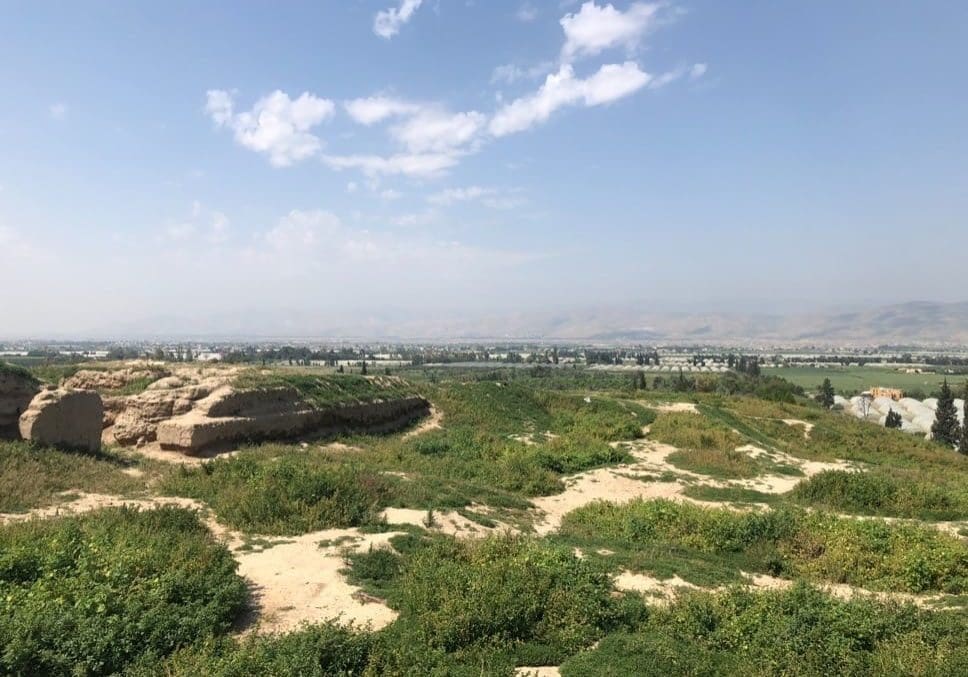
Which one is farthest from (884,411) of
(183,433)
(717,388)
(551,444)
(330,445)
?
(183,433)

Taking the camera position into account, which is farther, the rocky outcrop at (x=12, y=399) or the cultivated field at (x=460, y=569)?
the rocky outcrop at (x=12, y=399)

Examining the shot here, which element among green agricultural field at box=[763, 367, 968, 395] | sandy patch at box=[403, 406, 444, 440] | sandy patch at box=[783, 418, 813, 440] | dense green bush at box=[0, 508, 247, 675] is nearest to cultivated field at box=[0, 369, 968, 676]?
dense green bush at box=[0, 508, 247, 675]

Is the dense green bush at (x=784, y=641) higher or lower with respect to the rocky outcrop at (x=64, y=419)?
lower

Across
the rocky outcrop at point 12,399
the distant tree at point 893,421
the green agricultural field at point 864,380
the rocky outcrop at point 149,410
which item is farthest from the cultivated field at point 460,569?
the green agricultural field at point 864,380

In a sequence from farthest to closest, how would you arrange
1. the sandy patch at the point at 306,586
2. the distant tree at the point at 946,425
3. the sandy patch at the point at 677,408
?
the distant tree at the point at 946,425, the sandy patch at the point at 677,408, the sandy patch at the point at 306,586

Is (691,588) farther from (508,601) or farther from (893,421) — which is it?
(893,421)

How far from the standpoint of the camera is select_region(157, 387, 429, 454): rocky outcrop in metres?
19.3

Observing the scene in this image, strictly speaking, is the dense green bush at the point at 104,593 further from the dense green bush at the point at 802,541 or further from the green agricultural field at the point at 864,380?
the green agricultural field at the point at 864,380

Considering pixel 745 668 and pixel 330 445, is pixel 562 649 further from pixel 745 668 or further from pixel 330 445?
pixel 330 445

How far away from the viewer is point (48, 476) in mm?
13531

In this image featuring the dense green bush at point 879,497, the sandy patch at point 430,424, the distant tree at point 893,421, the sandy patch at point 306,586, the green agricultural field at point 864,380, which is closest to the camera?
the sandy patch at point 306,586

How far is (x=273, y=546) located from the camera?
10945 mm

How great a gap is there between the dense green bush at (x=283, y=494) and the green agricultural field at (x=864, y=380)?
4105 inches

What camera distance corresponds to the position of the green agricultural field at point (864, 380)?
108 m
